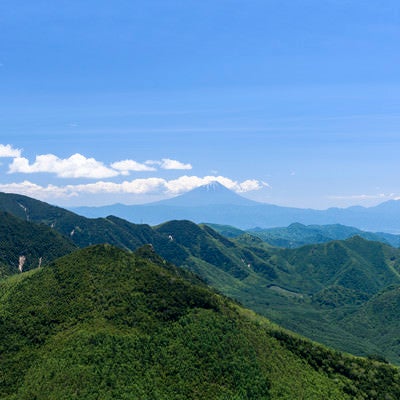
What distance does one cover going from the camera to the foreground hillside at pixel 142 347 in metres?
112

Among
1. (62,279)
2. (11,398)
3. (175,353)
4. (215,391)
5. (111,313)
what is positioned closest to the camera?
(11,398)

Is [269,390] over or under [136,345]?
under

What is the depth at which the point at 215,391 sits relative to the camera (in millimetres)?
116125

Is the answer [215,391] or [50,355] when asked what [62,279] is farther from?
[215,391]

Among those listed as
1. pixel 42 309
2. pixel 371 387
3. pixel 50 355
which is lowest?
pixel 371 387

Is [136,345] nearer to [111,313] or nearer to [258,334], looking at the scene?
[111,313]

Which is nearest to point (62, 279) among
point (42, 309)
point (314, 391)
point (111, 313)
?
point (42, 309)

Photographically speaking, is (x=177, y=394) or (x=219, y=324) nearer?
(x=177, y=394)

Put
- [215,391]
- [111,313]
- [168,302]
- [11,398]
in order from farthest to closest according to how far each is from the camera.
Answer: [168,302] → [111,313] → [215,391] → [11,398]

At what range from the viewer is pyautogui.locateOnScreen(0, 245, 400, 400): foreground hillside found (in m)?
112

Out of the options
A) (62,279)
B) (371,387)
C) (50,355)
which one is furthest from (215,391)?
(62,279)

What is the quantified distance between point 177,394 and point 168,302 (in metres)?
37.5

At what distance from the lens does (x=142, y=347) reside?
124m

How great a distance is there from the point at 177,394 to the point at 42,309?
59.6m
